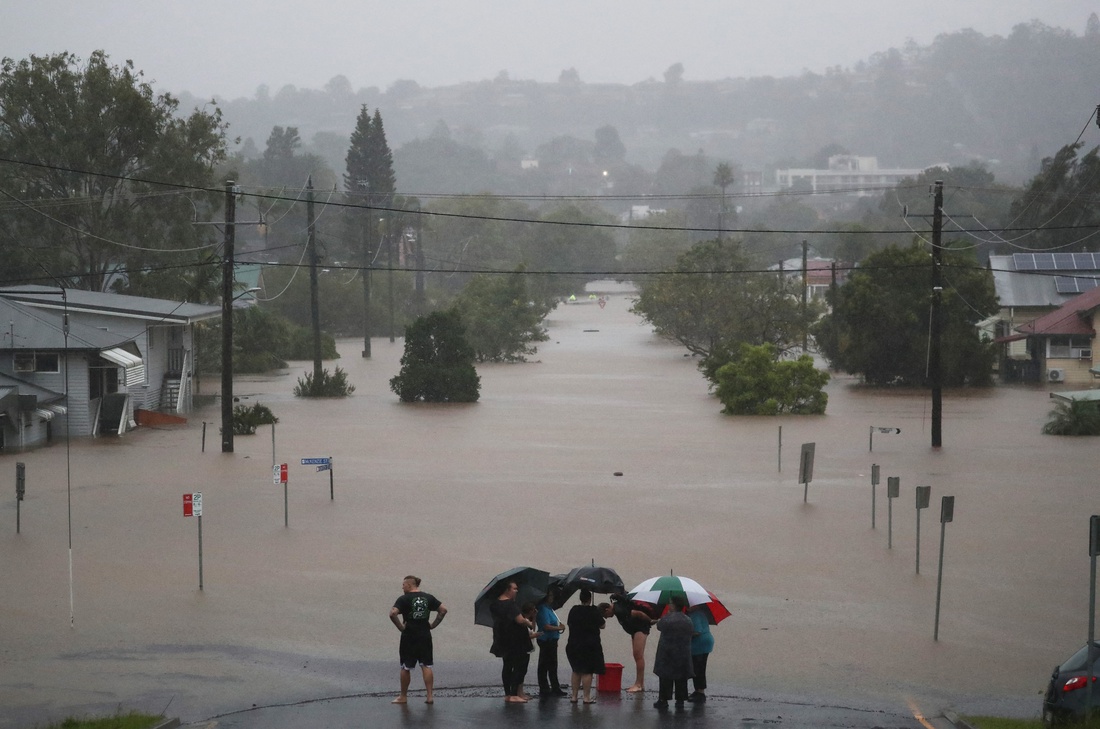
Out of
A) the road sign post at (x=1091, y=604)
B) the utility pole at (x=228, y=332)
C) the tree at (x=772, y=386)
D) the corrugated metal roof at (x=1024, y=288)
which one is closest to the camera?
the road sign post at (x=1091, y=604)

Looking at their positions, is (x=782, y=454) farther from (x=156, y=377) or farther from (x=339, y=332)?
(x=339, y=332)

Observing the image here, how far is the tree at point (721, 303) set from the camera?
61281mm

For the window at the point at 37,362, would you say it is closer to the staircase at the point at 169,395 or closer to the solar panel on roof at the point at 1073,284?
the staircase at the point at 169,395

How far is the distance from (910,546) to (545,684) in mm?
9953

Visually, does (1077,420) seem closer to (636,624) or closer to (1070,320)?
(1070,320)

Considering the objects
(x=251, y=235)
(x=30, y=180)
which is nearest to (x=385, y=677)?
(x=30, y=180)

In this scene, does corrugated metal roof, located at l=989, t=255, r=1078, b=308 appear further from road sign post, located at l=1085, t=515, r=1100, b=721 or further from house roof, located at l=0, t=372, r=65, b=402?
road sign post, located at l=1085, t=515, r=1100, b=721

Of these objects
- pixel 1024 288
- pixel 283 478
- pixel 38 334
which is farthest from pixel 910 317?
pixel 283 478

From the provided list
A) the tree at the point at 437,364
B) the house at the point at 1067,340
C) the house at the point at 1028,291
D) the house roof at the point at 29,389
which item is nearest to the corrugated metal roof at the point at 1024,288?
the house at the point at 1028,291

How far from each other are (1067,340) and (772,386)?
17215 millimetres

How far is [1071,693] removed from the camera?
10.8 metres

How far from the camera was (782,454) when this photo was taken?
33.4m

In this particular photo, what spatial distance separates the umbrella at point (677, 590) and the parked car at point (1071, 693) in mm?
3071

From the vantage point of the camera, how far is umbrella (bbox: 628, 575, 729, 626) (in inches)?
499
